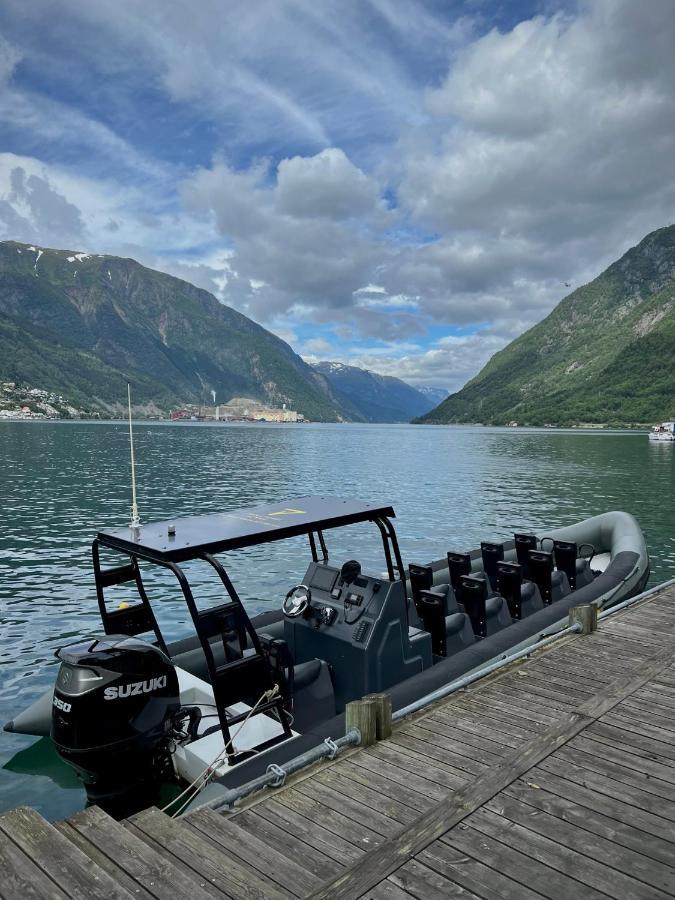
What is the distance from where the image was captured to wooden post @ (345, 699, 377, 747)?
18.4 feet

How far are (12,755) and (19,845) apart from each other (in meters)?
5.47

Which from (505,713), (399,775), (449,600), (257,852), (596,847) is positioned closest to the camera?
(257,852)

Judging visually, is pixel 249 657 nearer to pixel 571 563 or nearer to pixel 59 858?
pixel 59 858

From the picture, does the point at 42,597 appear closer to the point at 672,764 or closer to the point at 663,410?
the point at 672,764

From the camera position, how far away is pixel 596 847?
413cm

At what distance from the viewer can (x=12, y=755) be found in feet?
27.2

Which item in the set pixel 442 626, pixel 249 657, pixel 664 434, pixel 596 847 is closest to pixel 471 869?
pixel 596 847

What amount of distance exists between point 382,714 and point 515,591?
17.5 ft

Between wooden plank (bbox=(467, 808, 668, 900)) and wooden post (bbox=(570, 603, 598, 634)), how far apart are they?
186 inches

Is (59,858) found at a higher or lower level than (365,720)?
higher

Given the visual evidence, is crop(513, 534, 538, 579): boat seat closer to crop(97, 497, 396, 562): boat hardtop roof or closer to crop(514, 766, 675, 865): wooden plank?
crop(97, 497, 396, 562): boat hardtop roof

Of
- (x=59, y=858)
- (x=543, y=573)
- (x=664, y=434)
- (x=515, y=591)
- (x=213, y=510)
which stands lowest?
(x=213, y=510)

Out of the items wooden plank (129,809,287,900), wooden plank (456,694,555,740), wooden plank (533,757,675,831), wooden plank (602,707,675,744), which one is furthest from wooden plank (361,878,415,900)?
wooden plank (602,707,675,744)

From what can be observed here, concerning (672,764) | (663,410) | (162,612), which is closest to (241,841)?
(672,764)
